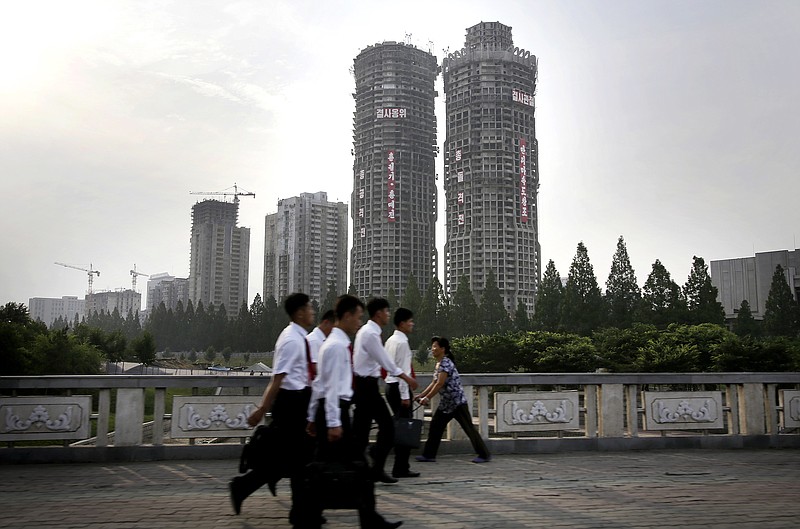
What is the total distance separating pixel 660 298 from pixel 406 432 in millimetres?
64541

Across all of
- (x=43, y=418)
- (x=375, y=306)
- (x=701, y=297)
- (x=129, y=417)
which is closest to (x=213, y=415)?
(x=129, y=417)

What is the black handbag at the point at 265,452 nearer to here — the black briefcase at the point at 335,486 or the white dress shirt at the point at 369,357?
the black briefcase at the point at 335,486

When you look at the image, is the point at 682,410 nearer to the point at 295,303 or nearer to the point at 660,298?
the point at 295,303

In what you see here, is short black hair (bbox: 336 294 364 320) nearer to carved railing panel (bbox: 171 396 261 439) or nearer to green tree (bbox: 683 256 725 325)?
carved railing panel (bbox: 171 396 261 439)

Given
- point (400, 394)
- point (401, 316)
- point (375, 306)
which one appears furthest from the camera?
point (401, 316)

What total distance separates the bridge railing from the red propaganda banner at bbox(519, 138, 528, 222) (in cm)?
10812

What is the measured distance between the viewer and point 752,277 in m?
103

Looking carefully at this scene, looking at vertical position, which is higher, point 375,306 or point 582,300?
point 582,300

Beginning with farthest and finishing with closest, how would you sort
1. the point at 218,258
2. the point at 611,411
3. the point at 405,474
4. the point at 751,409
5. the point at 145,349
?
the point at 218,258 < the point at 145,349 < the point at 751,409 < the point at 611,411 < the point at 405,474

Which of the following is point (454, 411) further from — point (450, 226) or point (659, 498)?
point (450, 226)

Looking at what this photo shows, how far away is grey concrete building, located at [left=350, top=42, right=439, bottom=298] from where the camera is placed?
122 m

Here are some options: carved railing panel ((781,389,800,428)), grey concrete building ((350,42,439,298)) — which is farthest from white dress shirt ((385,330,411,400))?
grey concrete building ((350,42,439,298))

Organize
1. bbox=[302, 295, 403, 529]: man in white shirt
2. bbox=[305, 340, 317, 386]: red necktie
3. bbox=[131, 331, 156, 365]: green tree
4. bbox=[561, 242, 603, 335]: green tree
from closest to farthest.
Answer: bbox=[302, 295, 403, 529]: man in white shirt
bbox=[305, 340, 317, 386]: red necktie
bbox=[561, 242, 603, 335]: green tree
bbox=[131, 331, 156, 365]: green tree

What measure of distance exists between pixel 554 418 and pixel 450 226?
110800mm
